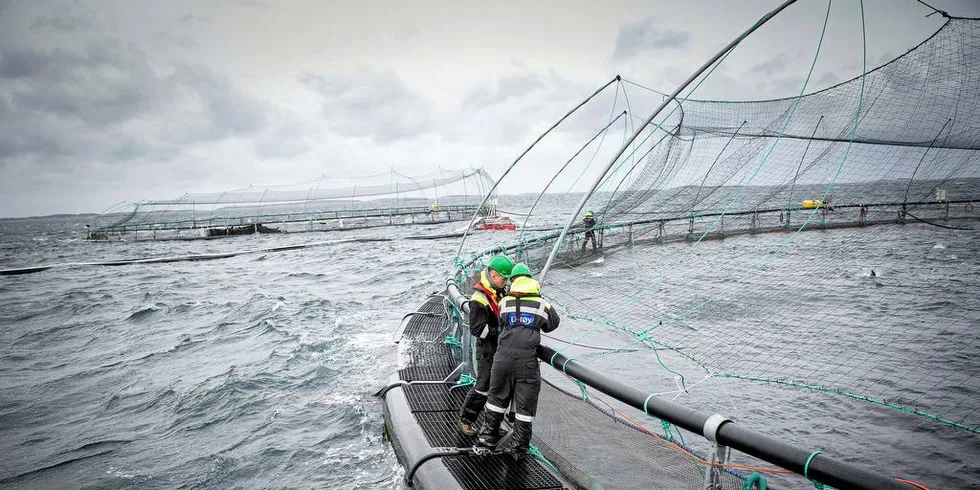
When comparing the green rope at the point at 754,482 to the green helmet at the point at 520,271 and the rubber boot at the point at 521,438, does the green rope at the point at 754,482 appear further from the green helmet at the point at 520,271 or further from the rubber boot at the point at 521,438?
the green helmet at the point at 520,271

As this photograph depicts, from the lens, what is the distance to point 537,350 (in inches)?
177

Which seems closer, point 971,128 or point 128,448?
point 128,448

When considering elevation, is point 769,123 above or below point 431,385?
above

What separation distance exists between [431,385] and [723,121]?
11663 mm

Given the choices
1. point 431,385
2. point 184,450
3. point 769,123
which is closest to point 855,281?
point 769,123

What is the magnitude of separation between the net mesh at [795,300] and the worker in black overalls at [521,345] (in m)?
0.53

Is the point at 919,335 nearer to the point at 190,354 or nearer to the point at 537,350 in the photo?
the point at 537,350

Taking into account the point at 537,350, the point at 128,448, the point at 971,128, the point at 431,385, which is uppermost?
the point at 971,128

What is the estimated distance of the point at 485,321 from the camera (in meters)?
4.83

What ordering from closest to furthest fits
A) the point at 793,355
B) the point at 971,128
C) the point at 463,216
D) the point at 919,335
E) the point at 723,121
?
1. the point at 793,355
2. the point at 919,335
3. the point at 971,128
4. the point at 723,121
5. the point at 463,216

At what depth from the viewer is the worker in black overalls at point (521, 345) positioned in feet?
14.3

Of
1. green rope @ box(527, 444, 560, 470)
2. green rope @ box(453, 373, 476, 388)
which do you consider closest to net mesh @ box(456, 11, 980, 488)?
green rope @ box(527, 444, 560, 470)

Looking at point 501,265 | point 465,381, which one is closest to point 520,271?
point 501,265

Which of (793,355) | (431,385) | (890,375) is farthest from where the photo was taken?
(793,355)
